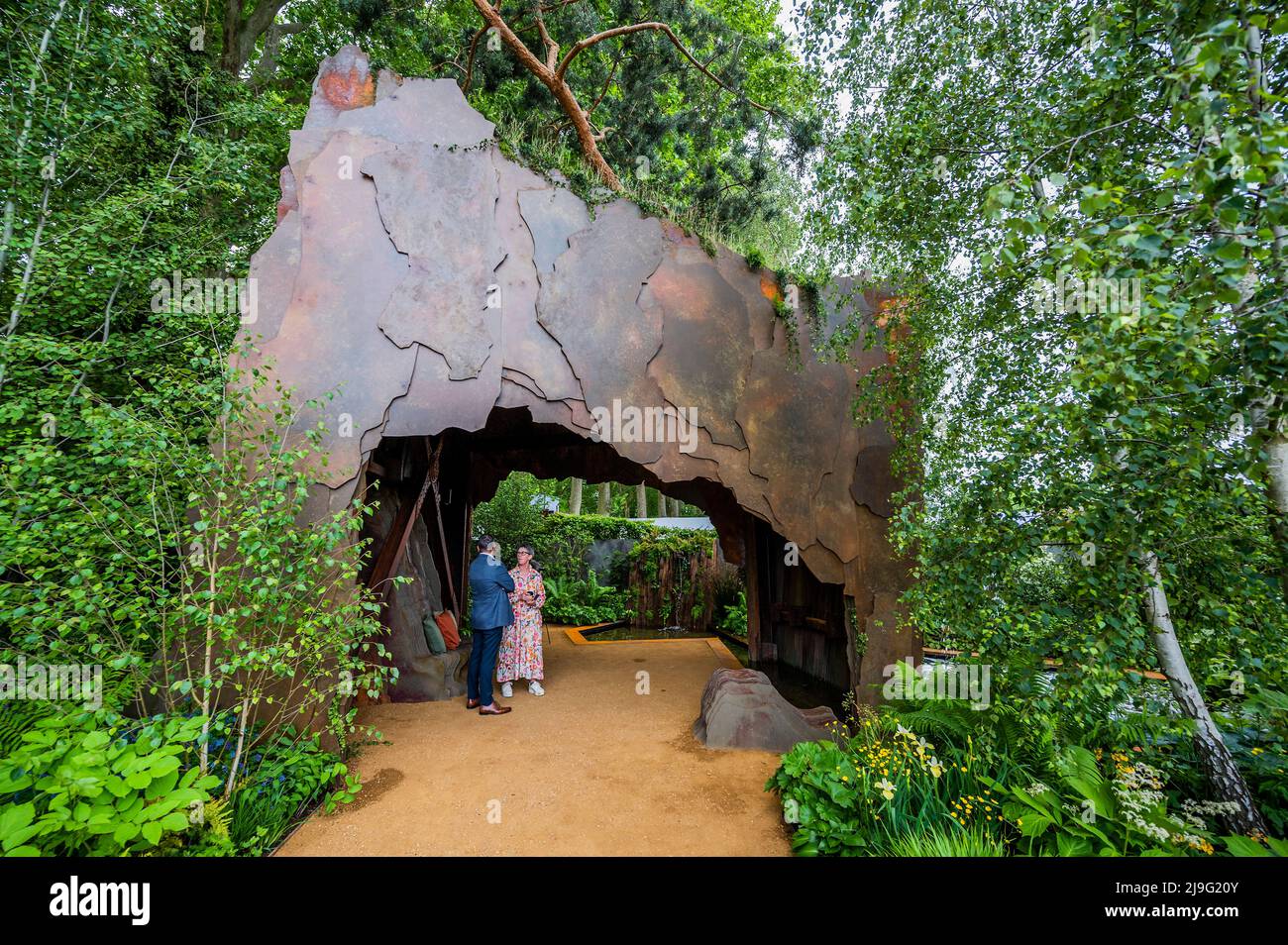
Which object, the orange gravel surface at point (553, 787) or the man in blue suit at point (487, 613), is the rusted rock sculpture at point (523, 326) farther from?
the orange gravel surface at point (553, 787)

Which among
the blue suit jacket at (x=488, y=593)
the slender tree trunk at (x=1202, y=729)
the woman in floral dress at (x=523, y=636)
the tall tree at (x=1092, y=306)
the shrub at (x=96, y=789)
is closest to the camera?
the tall tree at (x=1092, y=306)

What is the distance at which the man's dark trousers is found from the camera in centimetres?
572

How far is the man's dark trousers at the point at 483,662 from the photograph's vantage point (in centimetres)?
572

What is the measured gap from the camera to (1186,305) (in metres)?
1.79

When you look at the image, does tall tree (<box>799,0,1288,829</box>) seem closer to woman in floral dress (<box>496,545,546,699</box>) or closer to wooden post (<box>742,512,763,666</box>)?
woman in floral dress (<box>496,545,546,699</box>)

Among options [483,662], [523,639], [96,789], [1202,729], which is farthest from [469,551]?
[1202,729]

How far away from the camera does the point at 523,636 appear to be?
648 cm

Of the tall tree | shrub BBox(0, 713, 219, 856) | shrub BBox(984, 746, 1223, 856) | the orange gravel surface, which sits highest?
the tall tree

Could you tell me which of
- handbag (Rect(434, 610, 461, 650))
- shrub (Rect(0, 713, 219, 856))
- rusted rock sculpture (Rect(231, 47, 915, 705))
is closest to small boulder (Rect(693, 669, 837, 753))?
rusted rock sculpture (Rect(231, 47, 915, 705))

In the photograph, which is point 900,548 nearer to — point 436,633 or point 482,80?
point 436,633

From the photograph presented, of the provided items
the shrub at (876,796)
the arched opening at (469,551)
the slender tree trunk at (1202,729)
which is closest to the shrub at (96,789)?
the arched opening at (469,551)

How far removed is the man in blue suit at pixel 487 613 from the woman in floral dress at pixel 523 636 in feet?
1.55

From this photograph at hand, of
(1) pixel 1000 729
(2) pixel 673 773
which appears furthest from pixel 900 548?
(2) pixel 673 773

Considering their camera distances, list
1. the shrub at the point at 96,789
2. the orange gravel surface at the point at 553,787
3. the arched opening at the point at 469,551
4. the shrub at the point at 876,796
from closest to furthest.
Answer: the shrub at the point at 96,789
the shrub at the point at 876,796
the orange gravel surface at the point at 553,787
the arched opening at the point at 469,551
